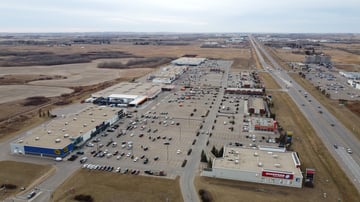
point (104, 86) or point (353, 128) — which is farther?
point (104, 86)

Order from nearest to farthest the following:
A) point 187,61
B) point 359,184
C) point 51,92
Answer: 1. point 359,184
2. point 51,92
3. point 187,61

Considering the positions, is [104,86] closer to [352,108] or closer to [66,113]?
[66,113]

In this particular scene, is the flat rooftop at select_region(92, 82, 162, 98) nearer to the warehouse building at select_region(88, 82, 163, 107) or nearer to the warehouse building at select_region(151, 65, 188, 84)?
the warehouse building at select_region(88, 82, 163, 107)

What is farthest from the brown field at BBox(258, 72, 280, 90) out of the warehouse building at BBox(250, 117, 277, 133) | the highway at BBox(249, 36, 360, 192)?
the warehouse building at BBox(250, 117, 277, 133)

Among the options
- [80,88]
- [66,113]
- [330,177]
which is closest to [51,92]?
[80,88]

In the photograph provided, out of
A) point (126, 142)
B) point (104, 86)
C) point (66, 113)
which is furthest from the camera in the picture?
point (104, 86)

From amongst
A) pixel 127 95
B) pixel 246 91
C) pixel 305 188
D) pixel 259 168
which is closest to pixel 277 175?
pixel 259 168

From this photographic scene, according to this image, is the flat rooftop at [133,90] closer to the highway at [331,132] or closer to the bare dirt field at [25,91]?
the bare dirt field at [25,91]
